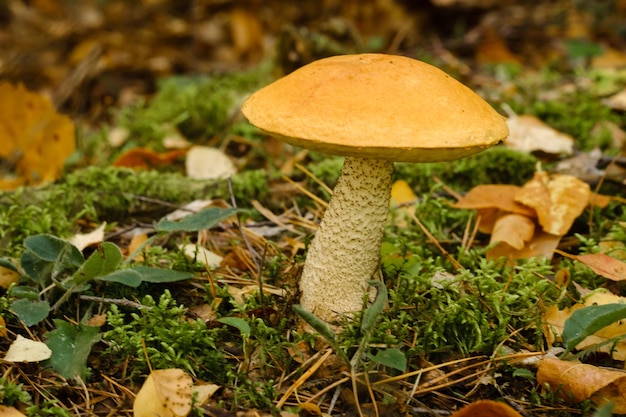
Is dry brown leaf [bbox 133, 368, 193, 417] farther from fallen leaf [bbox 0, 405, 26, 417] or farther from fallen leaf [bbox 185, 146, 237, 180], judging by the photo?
fallen leaf [bbox 185, 146, 237, 180]

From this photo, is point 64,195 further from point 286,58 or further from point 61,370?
point 286,58

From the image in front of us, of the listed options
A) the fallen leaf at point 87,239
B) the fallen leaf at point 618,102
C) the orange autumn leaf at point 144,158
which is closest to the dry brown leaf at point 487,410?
the fallen leaf at point 87,239

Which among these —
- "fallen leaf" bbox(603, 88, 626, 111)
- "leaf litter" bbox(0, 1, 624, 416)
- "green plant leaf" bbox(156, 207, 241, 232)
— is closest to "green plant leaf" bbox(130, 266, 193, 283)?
"leaf litter" bbox(0, 1, 624, 416)

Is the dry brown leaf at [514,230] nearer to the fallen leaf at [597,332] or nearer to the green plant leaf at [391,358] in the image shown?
the fallen leaf at [597,332]

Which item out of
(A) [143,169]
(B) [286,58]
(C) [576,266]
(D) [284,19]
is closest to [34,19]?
(D) [284,19]

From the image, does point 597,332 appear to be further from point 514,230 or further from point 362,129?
point 362,129
